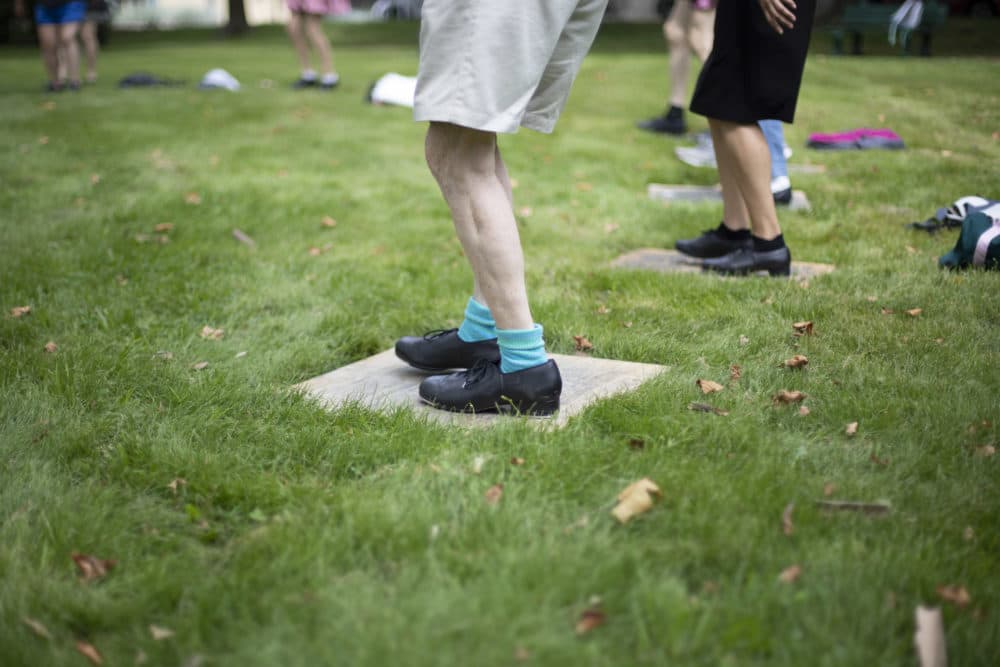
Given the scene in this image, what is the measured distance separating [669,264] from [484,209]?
199cm

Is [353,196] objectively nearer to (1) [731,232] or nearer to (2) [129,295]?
(2) [129,295]

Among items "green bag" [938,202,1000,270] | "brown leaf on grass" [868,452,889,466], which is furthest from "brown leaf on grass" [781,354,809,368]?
"green bag" [938,202,1000,270]

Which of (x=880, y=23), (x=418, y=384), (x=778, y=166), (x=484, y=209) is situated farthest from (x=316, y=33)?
(x=880, y=23)

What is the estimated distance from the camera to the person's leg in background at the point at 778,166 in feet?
17.5

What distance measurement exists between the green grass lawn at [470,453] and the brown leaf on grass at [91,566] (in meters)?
0.02

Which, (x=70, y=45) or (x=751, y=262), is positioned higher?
(x=751, y=262)

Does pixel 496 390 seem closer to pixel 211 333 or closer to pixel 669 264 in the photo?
pixel 211 333

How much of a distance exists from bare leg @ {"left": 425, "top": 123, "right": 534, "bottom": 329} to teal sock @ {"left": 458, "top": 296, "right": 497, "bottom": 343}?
330 millimetres

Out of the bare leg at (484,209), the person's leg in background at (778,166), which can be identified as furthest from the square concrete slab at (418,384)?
the person's leg in background at (778,166)

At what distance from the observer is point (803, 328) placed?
3252mm

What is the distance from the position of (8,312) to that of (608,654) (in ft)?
9.90

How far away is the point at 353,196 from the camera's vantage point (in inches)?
230

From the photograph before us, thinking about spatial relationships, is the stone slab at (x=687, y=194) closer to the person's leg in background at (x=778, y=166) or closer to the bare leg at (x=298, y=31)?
the person's leg in background at (x=778, y=166)

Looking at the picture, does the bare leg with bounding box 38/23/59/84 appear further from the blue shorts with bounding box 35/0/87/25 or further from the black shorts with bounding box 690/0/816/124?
the black shorts with bounding box 690/0/816/124
